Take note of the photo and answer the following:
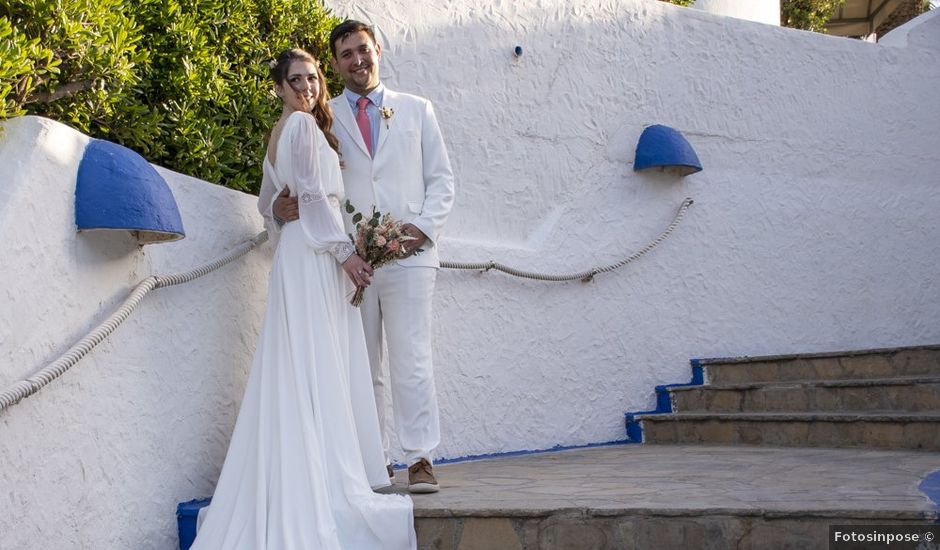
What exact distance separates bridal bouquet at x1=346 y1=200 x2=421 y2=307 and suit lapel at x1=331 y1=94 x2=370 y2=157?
0.39 meters

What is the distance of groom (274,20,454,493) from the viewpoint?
3568 mm

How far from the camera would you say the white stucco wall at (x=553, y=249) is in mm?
2900

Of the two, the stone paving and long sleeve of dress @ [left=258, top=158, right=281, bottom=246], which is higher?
long sleeve of dress @ [left=258, top=158, right=281, bottom=246]

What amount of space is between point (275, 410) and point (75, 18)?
143 centimetres

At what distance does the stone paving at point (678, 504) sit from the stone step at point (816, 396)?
568 mm

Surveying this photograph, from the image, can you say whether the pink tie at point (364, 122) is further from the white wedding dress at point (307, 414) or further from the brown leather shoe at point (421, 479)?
the brown leather shoe at point (421, 479)

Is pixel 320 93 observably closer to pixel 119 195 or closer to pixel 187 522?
pixel 119 195

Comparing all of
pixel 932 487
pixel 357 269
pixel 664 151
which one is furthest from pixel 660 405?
pixel 357 269

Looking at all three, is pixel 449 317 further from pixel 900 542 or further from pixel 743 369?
pixel 900 542

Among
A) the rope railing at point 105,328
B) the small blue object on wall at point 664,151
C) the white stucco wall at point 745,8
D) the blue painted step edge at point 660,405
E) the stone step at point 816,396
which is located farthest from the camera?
the white stucco wall at point 745,8

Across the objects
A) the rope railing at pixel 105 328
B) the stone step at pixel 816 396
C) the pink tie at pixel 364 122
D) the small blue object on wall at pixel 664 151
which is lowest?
the stone step at pixel 816 396

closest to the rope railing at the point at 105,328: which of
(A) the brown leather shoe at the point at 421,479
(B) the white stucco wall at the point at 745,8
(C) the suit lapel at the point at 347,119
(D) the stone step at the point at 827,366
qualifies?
(C) the suit lapel at the point at 347,119

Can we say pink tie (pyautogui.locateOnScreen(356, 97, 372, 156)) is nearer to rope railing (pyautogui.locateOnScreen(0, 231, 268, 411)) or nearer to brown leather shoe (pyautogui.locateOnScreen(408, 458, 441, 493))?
rope railing (pyautogui.locateOnScreen(0, 231, 268, 411))

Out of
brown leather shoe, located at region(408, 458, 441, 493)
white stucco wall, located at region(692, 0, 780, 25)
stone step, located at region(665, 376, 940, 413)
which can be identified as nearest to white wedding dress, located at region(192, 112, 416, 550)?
brown leather shoe, located at region(408, 458, 441, 493)
